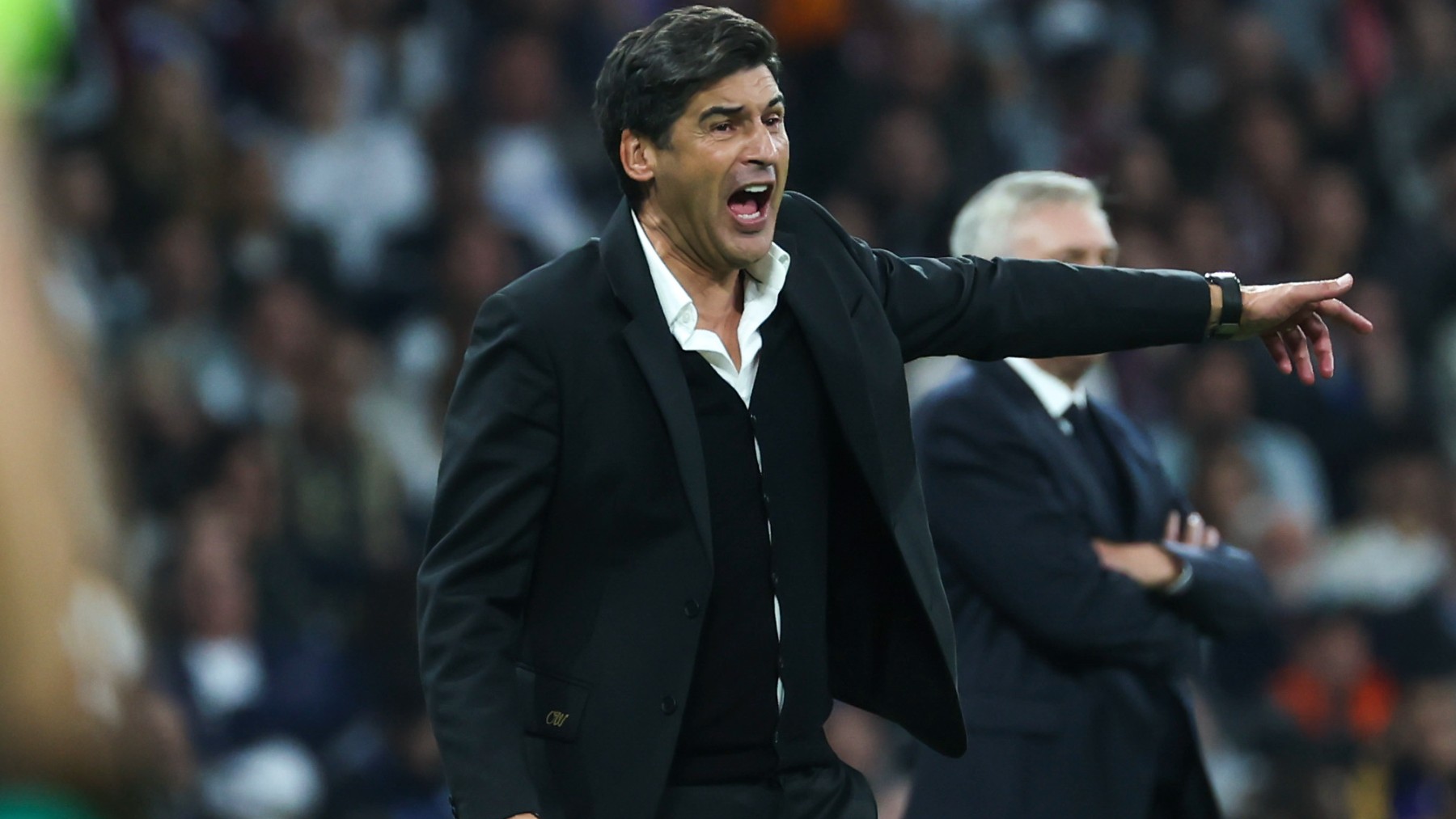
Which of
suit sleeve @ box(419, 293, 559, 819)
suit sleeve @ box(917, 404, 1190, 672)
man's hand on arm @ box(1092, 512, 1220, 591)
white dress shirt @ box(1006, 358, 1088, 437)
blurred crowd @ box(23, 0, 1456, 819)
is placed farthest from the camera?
blurred crowd @ box(23, 0, 1456, 819)

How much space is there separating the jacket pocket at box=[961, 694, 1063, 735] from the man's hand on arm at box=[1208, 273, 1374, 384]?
32.1 inches

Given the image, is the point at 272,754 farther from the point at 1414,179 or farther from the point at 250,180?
the point at 1414,179

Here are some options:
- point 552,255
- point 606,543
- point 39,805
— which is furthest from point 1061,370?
point 552,255

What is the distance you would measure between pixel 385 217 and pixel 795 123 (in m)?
1.60

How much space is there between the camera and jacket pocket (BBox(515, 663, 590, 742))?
7.97 ft

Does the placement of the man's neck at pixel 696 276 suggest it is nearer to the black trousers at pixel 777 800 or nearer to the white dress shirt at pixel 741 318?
the white dress shirt at pixel 741 318

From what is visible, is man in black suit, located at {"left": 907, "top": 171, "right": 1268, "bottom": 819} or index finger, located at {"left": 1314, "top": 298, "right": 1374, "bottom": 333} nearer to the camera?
index finger, located at {"left": 1314, "top": 298, "right": 1374, "bottom": 333}

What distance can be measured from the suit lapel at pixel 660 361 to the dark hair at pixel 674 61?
0.16 metres

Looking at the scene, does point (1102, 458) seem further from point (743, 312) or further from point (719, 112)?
point (719, 112)

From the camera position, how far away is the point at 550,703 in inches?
96.3

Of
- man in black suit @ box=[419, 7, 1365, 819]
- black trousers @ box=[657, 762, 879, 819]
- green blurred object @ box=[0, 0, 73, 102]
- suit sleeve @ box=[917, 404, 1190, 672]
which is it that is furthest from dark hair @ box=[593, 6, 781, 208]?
green blurred object @ box=[0, 0, 73, 102]

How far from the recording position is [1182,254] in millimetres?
7293

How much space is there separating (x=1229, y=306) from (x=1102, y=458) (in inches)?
33.8

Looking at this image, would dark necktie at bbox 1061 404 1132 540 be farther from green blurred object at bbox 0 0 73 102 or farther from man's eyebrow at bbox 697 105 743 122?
green blurred object at bbox 0 0 73 102
